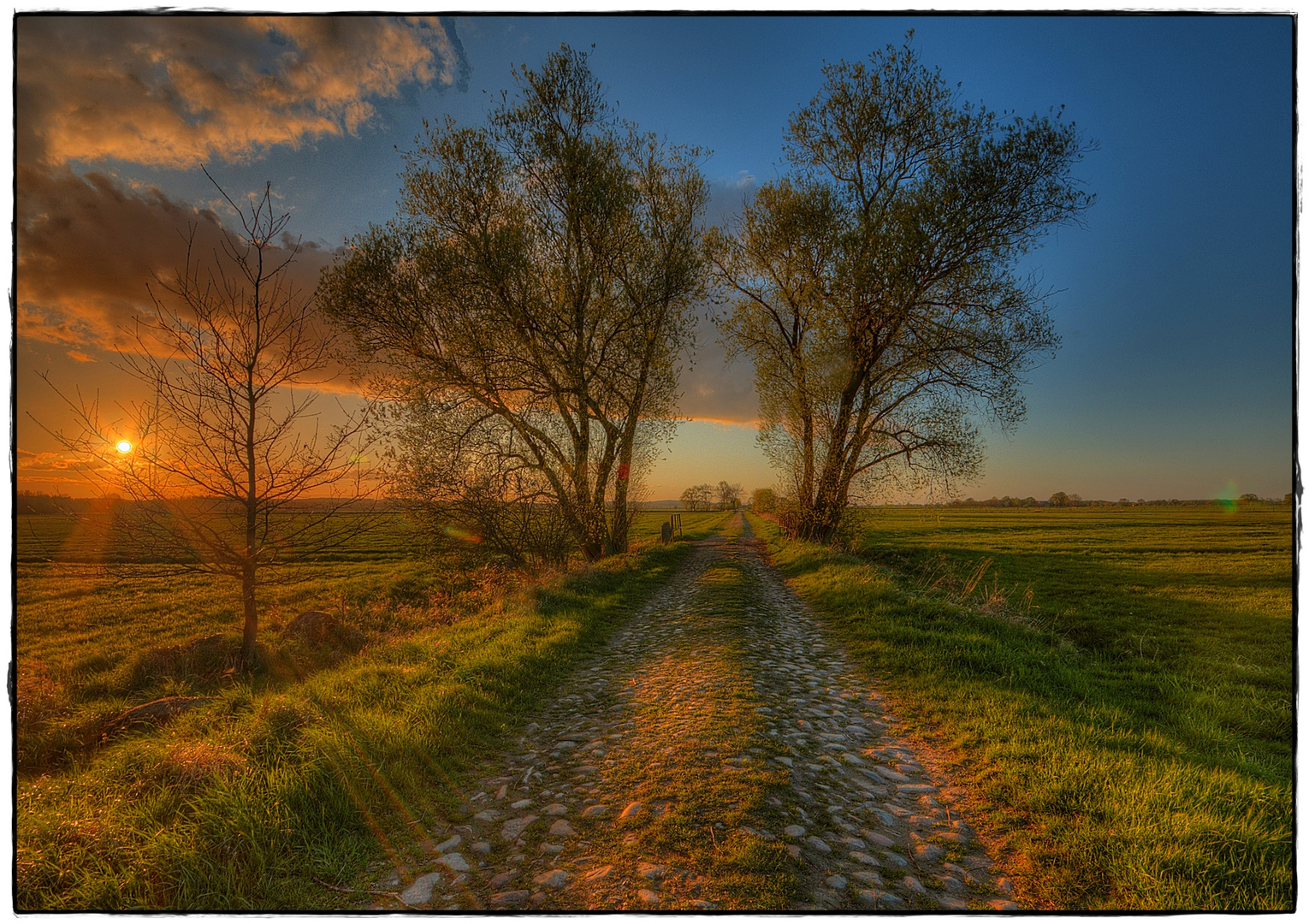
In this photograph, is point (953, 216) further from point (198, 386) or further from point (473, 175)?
point (198, 386)

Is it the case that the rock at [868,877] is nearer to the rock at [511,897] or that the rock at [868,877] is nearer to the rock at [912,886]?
the rock at [912,886]

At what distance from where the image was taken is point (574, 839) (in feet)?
11.4

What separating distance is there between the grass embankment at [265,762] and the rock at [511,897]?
3.11 ft

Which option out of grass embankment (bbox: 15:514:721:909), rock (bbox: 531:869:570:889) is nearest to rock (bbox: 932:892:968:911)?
rock (bbox: 531:869:570:889)

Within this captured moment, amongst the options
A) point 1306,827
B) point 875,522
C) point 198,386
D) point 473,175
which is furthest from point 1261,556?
point 198,386

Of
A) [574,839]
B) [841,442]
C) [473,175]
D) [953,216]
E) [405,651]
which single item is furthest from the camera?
[841,442]

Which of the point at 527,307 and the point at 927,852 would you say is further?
the point at 527,307

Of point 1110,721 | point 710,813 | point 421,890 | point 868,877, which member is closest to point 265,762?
point 421,890

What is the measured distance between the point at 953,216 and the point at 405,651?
18.9 metres

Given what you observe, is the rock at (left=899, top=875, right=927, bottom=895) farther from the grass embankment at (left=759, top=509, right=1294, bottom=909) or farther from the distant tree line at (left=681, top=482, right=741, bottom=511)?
the distant tree line at (left=681, top=482, right=741, bottom=511)

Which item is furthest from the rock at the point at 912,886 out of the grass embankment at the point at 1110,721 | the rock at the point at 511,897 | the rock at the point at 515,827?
the rock at the point at 515,827

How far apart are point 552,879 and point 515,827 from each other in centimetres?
75

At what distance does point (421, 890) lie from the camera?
307 cm

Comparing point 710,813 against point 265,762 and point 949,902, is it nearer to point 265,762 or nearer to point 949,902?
point 949,902
